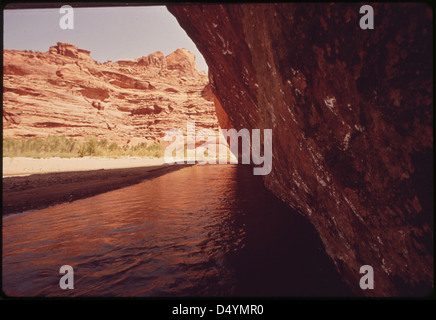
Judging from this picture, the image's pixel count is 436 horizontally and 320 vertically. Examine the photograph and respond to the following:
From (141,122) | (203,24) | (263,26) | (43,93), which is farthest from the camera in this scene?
(141,122)

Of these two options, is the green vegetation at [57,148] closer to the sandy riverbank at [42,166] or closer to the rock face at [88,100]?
the sandy riverbank at [42,166]

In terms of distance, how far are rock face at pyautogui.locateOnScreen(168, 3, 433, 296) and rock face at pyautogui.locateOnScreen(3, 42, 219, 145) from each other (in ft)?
168

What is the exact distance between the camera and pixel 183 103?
66750 mm

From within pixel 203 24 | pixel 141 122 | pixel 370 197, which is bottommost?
pixel 370 197

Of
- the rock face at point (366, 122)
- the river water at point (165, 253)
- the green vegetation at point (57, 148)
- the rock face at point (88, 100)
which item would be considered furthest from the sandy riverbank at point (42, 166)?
the rock face at point (88, 100)

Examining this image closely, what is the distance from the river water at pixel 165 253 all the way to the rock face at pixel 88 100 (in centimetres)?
4738

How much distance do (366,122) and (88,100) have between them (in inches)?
2570

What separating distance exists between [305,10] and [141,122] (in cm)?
6047

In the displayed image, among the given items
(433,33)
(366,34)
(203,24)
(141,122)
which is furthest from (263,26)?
(141,122)

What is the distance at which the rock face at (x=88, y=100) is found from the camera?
42875mm

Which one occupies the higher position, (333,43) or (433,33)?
(333,43)

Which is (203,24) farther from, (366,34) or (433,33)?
(433,33)

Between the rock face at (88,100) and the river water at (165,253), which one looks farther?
the rock face at (88,100)

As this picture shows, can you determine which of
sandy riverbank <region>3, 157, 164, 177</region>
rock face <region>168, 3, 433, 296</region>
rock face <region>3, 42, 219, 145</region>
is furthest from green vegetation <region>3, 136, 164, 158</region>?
rock face <region>168, 3, 433, 296</region>
